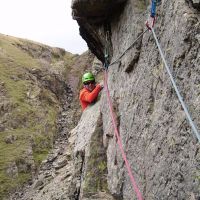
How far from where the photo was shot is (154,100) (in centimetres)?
1018

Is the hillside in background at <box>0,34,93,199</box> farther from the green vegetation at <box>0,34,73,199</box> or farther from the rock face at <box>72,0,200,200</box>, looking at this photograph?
the rock face at <box>72,0,200,200</box>

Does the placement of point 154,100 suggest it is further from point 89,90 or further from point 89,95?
point 89,90

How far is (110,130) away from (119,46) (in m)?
3.01

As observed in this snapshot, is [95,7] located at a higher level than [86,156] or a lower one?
higher

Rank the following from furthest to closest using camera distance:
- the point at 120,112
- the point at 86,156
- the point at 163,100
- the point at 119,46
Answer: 1. the point at 86,156
2. the point at 119,46
3. the point at 120,112
4. the point at 163,100

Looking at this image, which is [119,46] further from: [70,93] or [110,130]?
[70,93]

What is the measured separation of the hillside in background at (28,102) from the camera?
4407 centimetres

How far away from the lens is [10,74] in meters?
68.5

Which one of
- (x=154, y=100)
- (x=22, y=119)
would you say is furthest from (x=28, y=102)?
(x=154, y=100)

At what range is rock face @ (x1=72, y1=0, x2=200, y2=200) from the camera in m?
7.99

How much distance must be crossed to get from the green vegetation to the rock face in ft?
90.8

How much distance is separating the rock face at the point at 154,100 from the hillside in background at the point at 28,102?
27.9m

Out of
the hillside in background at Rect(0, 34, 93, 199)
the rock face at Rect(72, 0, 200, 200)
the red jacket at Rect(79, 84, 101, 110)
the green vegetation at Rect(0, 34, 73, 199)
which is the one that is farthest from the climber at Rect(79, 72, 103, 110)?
the hillside in background at Rect(0, 34, 93, 199)

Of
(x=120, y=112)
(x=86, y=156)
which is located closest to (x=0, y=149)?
(x=86, y=156)
